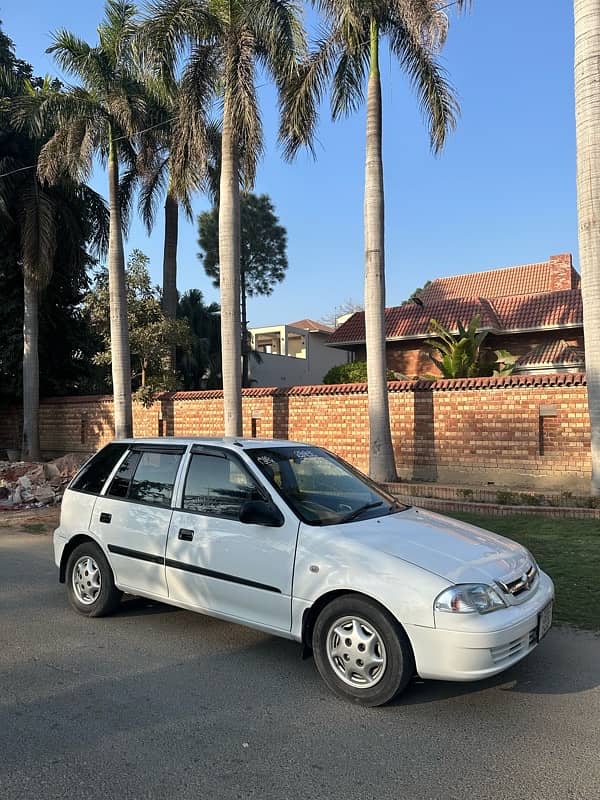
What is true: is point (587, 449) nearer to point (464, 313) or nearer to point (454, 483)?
point (454, 483)

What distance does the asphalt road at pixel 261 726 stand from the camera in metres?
3.09

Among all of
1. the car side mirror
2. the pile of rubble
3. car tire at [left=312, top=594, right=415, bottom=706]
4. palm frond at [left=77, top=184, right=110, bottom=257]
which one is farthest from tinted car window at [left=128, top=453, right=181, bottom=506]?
palm frond at [left=77, top=184, right=110, bottom=257]

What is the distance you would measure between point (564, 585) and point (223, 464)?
3.75m

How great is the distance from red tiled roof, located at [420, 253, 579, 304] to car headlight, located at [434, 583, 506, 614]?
2575 cm

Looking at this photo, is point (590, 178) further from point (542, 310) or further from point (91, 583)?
point (542, 310)

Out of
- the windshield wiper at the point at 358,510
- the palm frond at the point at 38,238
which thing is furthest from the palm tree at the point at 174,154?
the windshield wiper at the point at 358,510

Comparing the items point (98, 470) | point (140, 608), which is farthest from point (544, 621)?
point (98, 470)

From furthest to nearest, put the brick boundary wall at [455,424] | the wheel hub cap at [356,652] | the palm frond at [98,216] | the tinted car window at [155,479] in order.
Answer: the palm frond at [98,216] < the brick boundary wall at [455,424] < the tinted car window at [155,479] < the wheel hub cap at [356,652]

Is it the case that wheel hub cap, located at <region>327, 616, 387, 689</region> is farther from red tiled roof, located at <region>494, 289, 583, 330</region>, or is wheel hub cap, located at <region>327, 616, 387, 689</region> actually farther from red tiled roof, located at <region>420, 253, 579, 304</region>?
red tiled roof, located at <region>420, 253, 579, 304</region>

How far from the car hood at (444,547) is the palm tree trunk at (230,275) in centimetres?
1038

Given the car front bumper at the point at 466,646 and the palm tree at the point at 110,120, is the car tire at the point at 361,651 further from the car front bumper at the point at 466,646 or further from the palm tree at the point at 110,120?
the palm tree at the point at 110,120

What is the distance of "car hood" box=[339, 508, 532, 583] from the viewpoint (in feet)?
12.7

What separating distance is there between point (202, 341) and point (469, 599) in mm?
31686

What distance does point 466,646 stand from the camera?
3.63 m
